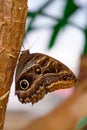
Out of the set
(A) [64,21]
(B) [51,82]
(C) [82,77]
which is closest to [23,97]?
(B) [51,82]

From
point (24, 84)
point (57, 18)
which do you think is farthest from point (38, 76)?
point (57, 18)

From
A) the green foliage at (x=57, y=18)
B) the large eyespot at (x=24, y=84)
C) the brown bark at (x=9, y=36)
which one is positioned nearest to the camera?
the brown bark at (x=9, y=36)

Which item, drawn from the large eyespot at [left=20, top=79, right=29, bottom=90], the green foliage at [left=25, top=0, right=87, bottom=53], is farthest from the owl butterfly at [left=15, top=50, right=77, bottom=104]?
the green foliage at [left=25, top=0, right=87, bottom=53]

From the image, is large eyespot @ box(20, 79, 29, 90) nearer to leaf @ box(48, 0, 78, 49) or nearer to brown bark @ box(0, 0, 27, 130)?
brown bark @ box(0, 0, 27, 130)

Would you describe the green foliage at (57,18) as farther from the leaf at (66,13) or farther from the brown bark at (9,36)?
the brown bark at (9,36)

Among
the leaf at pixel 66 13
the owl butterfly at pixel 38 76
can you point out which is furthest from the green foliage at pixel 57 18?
the owl butterfly at pixel 38 76

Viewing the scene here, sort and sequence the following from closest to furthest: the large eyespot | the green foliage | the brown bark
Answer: the brown bark
the large eyespot
the green foliage

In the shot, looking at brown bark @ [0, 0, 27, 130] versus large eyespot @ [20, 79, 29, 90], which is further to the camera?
large eyespot @ [20, 79, 29, 90]
